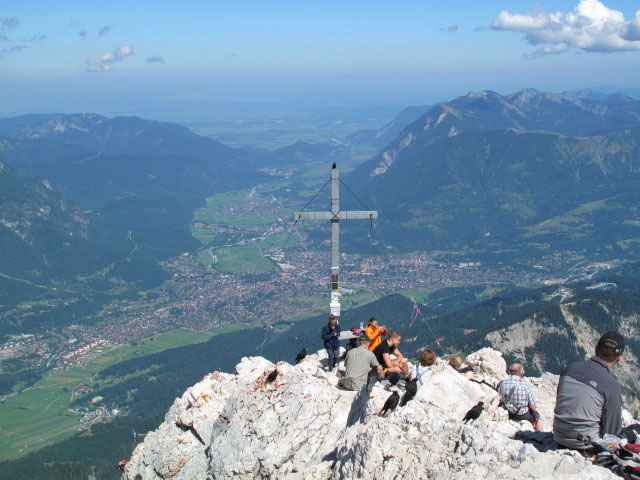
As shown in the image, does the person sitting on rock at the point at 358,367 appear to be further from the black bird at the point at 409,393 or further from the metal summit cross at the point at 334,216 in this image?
the metal summit cross at the point at 334,216

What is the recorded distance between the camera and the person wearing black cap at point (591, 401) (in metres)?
11.9

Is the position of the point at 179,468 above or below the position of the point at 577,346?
above

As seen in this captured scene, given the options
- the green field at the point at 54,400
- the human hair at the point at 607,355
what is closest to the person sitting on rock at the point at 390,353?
the human hair at the point at 607,355

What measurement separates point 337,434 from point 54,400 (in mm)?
142934

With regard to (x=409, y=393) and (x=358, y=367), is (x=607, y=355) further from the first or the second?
(x=358, y=367)

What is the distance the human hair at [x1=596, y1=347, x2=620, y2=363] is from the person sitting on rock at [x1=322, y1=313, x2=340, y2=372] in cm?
1406

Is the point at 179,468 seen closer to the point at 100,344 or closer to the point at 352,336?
the point at 352,336

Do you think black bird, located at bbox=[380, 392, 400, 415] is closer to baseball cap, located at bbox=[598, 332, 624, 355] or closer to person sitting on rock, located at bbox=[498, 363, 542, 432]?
person sitting on rock, located at bbox=[498, 363, 542, 432]

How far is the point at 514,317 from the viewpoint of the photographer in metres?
124

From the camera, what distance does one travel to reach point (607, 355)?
12195mm

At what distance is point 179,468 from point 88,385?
141m

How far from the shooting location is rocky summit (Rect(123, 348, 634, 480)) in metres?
12.9

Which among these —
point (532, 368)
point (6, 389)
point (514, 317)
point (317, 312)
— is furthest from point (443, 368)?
point (317, 312)

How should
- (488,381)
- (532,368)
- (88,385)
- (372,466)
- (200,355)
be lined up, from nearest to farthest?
(372,466), (488,381), (532,368), (88,385), (200,355)
